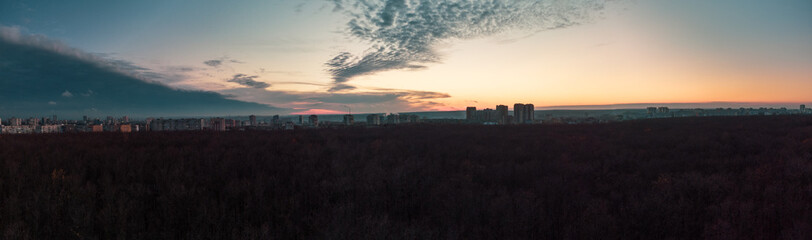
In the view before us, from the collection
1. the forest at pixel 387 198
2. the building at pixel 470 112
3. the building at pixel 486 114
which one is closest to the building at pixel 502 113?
the building at pixel 486 114

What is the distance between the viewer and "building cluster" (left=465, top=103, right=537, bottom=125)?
175 ft

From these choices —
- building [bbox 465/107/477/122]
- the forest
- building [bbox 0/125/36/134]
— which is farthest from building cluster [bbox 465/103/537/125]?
building [bbox 0/125/36/134]

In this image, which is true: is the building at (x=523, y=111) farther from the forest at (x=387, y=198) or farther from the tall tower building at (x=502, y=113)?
the forest at (x=387, y=198)

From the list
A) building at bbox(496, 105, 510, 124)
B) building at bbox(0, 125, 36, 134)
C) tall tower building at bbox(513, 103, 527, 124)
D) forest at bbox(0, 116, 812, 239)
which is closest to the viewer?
forest at bbox(0, 116, 812, 239)

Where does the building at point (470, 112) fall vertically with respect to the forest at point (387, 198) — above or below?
above

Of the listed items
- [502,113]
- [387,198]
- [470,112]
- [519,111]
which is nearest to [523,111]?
[519,111]

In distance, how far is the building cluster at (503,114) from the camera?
53200mm

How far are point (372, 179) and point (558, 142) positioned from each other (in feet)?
29.9

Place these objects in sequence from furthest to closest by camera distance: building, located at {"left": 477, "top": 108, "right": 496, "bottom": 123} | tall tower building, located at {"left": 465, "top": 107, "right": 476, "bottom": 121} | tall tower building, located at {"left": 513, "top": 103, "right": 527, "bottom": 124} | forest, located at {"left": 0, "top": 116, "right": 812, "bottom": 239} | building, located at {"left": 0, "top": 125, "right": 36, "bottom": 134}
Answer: tall tower building, located at {"left": 465, "top": 107, "right": 476, "bottom": 121} → building, located at {"left": 477, "top": 108, "right": 496, "bottom": 123} → tall tower building, located at {"left": 513, "top": 103, "right": 527, "bottom": 124} → building, located at {"left": 0, "top": 125, "right": 36, "bottom": 134} → forest, located at {"left": 0, "top": 116, "right": 812, "bottom": 239}

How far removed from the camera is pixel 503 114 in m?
54.0

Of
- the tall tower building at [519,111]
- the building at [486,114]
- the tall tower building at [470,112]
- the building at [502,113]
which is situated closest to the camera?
the building at [502,113]

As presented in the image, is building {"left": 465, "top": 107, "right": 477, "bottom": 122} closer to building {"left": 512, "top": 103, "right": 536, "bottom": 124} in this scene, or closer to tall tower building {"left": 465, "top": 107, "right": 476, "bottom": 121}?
tall tower building {"left": 465, "top": 107, "right": 476, "bottom": 121}

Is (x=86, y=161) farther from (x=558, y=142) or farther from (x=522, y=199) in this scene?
(x=558, y=142)

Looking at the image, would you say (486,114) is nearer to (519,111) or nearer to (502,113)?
(519,111)
